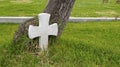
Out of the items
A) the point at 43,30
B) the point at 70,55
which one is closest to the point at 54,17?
the point at 43,30

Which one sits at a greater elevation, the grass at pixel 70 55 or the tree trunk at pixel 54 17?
the tree trunk at pixel 54 17

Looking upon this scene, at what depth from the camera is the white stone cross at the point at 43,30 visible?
5.64 metres

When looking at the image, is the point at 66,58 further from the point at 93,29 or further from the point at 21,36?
the point at 93,29

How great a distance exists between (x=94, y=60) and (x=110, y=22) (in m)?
4.94

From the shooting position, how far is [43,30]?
18.8ft

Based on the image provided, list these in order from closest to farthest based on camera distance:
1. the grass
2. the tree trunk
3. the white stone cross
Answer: the grass < the white stone cross < the tree trunk

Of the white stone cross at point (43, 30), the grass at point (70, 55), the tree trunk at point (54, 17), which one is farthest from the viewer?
the tree trunk at point (54, 17)

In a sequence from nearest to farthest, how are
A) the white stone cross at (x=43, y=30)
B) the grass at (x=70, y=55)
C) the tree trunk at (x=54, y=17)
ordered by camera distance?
the grass at (x=70, y=55) < the white stone cross at (x=43, y=30) < the tree trunk at (x=54, y=17)

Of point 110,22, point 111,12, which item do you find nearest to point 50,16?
point 110,22

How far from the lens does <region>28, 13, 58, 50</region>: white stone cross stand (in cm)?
564

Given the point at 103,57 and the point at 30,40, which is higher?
the point at 30,40

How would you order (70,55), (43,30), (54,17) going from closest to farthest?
(43,30)
(70,55)
(54,17)

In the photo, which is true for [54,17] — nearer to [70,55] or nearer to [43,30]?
[43,30]

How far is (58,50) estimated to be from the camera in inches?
236
